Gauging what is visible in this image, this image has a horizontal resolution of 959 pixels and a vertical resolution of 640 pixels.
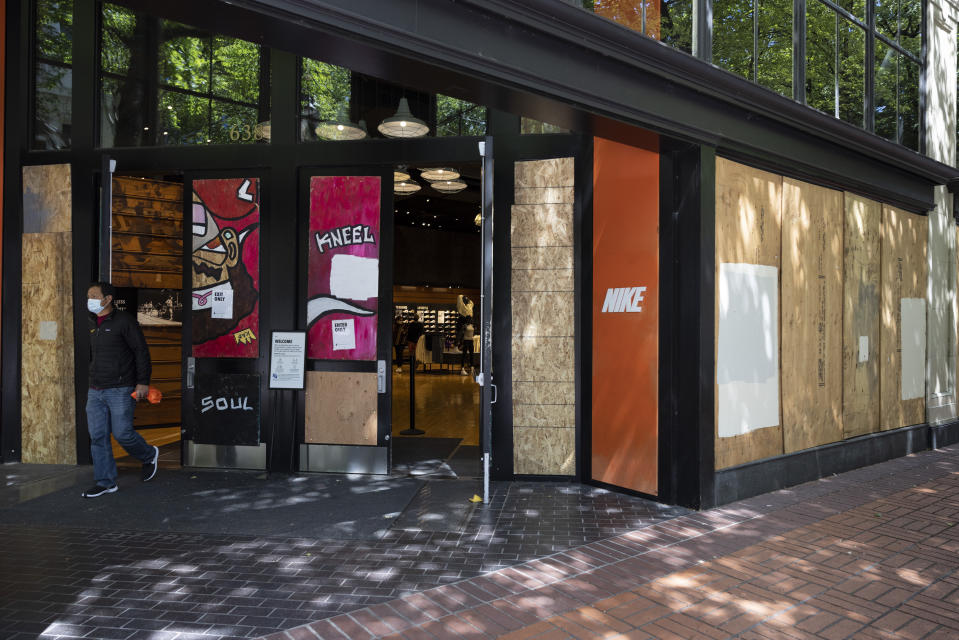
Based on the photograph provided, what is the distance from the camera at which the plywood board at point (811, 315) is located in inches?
246

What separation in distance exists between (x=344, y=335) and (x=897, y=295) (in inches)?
284

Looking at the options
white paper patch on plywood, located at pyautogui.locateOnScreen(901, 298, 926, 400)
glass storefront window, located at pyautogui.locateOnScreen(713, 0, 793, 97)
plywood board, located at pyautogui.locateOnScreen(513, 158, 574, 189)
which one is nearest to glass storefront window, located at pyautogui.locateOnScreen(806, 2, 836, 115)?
glass storefront window, located at pyautogui.locateOnScreen(713, 0, 793, 97)

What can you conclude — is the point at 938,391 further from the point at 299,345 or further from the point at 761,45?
the point at 299,345

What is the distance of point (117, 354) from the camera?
18.8 feet

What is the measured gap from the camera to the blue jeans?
5676 millimetres

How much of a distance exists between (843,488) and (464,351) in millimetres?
12920

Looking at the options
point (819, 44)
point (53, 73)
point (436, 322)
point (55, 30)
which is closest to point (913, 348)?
point (819, 44)

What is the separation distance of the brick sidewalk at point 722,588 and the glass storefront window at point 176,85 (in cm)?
550

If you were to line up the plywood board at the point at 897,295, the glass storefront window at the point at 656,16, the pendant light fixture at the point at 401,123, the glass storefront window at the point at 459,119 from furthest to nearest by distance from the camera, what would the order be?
the plywood board at the point at 897,295
the pendant light fixture at the point at 401,123
the glass storefront window at the point at 459,119
the glass storefront window at the point at 656,16

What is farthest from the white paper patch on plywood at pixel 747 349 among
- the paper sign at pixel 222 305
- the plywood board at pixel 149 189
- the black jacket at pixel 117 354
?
the plywood board at pixel 149 189

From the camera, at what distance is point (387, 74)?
3934mm

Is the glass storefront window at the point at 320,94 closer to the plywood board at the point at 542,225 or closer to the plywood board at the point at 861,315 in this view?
the plywood board at the point at 542,225

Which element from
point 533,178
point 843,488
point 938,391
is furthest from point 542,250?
A: point 938,391

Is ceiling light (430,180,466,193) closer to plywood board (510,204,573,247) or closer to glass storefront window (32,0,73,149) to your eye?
plywood board (510,204,573,247)
